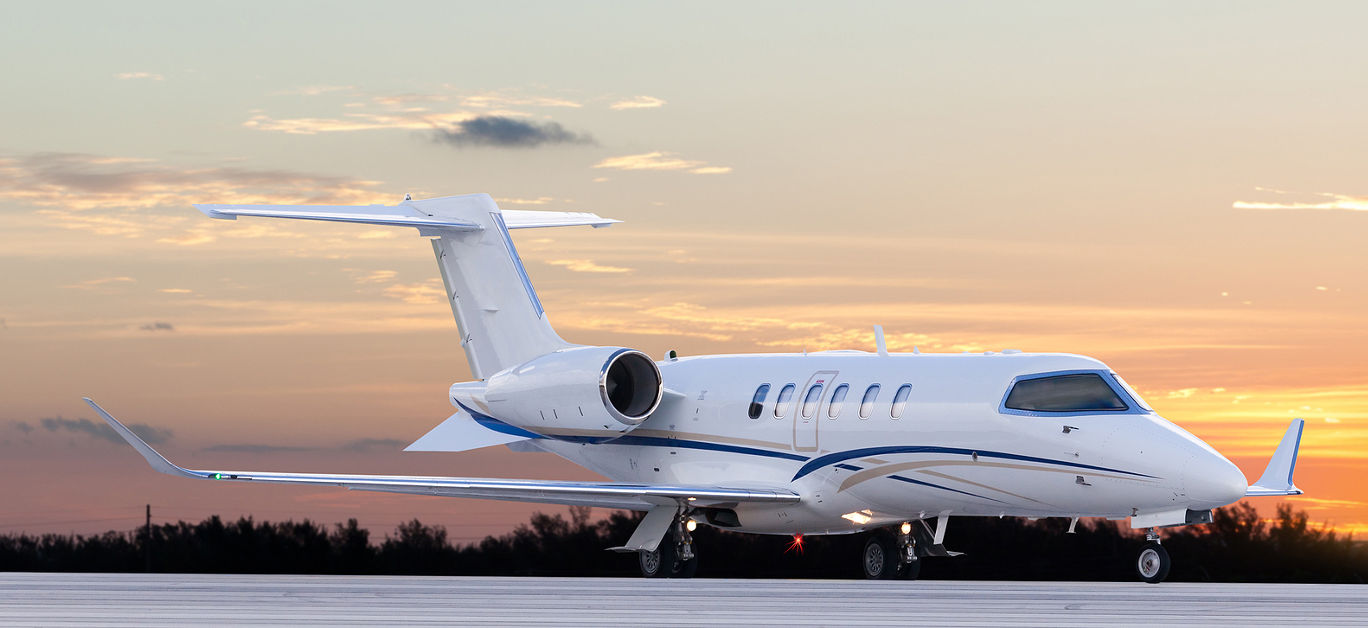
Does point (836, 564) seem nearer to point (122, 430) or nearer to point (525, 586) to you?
point (525, 586)

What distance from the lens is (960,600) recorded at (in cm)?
1722

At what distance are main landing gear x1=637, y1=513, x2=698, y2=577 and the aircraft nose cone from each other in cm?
762

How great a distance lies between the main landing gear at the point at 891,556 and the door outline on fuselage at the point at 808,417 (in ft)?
6.55

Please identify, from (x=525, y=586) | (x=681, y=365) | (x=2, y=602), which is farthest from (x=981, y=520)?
(x=2, y=602)

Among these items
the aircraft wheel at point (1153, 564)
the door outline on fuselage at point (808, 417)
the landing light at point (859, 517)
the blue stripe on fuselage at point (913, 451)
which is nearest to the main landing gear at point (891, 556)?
the landing light at point (859, 517)

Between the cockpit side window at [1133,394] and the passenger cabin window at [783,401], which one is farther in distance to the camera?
the passenger cabin window at [783,401]

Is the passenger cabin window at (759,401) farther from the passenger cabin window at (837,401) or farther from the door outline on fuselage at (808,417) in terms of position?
the passenger cabin window at (837,401)

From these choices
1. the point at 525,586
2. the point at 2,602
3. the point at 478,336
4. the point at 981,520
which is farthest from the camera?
the point at 981,520

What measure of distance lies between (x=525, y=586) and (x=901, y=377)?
20.0 feet

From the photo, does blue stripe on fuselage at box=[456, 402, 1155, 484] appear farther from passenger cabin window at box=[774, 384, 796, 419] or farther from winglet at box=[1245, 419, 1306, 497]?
winglet at box=[1245, 419, 1306, 497]

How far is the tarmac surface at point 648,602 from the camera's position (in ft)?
47.2

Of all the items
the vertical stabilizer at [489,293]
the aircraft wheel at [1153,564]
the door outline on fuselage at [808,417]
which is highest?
the vertical stabilizer at [489,293]

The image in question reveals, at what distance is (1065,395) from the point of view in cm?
2061

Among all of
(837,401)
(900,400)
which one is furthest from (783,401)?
(900,400)
